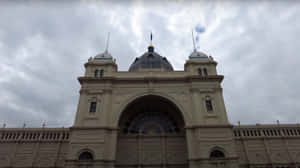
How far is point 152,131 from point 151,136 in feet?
2.90

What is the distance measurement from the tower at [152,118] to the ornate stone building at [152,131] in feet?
0.38

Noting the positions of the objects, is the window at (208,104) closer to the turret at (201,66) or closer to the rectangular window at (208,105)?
the rectangular window at (208,105)

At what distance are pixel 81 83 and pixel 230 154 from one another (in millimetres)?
21818

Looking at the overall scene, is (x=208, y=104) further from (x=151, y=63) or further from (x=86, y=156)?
(x=86, y=156)

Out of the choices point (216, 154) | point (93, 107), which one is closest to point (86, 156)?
point (93, 107)

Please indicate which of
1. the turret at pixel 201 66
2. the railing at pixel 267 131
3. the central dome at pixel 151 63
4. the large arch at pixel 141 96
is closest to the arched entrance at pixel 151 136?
the large arch at pixel 141 96

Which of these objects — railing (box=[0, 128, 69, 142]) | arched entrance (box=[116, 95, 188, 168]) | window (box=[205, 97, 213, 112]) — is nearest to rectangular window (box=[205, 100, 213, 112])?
window (box=[205, 97, 213, 112])

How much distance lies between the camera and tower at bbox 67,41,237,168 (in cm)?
2055

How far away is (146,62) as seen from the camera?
3144 cm

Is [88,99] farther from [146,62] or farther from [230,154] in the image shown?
[230,154]

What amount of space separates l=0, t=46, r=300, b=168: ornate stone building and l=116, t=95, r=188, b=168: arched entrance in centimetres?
12

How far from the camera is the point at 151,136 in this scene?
80.9 ft

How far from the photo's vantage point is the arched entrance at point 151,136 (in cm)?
2302

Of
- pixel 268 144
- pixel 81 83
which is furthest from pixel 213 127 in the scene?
pixel 81 83
